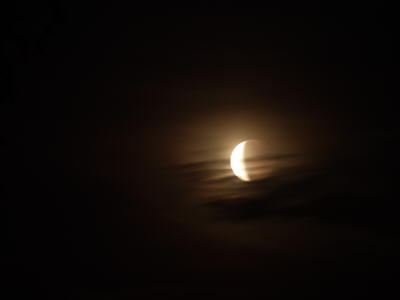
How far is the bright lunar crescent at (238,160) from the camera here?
104 inches

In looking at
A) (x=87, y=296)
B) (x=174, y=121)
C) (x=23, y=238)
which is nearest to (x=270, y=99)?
(x=174, y=121)

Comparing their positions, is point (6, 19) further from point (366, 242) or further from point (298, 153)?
point (366, 242)

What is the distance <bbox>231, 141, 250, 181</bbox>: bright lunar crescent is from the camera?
264cm

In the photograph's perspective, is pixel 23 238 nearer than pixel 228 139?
No

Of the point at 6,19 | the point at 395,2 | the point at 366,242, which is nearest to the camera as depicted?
the point at 6,19

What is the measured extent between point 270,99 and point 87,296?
1.74 meters

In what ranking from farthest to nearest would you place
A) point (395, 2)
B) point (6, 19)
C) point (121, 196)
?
point (121, 196) → point (395, 2) → point (6, 19)

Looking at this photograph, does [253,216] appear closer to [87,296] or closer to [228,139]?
[228,139]

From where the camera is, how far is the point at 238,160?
2.64 m

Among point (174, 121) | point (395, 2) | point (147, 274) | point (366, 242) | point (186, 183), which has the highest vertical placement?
point (395, 2)

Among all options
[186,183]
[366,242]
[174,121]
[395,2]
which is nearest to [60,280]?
[186,183]

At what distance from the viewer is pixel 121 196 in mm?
3021

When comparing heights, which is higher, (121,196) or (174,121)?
(174,121)

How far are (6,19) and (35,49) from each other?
0.17 metres
